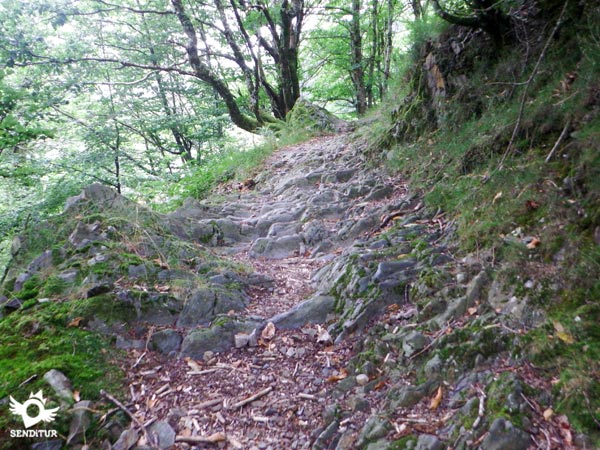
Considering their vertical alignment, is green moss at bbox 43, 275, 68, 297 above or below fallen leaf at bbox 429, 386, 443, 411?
above

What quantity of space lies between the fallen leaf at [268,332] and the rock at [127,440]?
124 centimetres

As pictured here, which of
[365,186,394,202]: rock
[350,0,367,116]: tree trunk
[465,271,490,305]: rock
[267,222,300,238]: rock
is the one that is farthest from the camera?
[350,0,367,116]: tree trunk

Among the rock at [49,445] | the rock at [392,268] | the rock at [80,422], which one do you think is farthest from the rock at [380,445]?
the rock at [49,445]

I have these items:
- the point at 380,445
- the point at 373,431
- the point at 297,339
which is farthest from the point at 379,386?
the point at 297,339

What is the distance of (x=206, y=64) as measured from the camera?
1245cm

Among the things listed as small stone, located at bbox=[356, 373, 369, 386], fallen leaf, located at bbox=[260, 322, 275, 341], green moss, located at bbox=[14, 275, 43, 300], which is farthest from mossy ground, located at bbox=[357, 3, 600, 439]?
green moss, located at bbox=[14, 275, 43, 300]

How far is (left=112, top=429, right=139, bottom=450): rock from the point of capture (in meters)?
2.34

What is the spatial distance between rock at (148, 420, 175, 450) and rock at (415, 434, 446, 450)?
148cm

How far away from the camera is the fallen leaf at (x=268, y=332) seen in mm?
3377

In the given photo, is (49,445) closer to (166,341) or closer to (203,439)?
(203,439)

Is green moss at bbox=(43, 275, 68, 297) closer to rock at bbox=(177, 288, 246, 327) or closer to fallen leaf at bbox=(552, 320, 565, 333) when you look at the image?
rock at bbox=(177, 288, 246, 327)

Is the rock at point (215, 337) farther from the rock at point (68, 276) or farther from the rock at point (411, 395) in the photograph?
the rock at point (411, 395)

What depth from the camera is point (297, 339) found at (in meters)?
3.35

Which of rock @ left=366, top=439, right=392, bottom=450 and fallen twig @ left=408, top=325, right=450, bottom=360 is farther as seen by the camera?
fallen twig @ left=408, top=325, right=450, bottom=360
